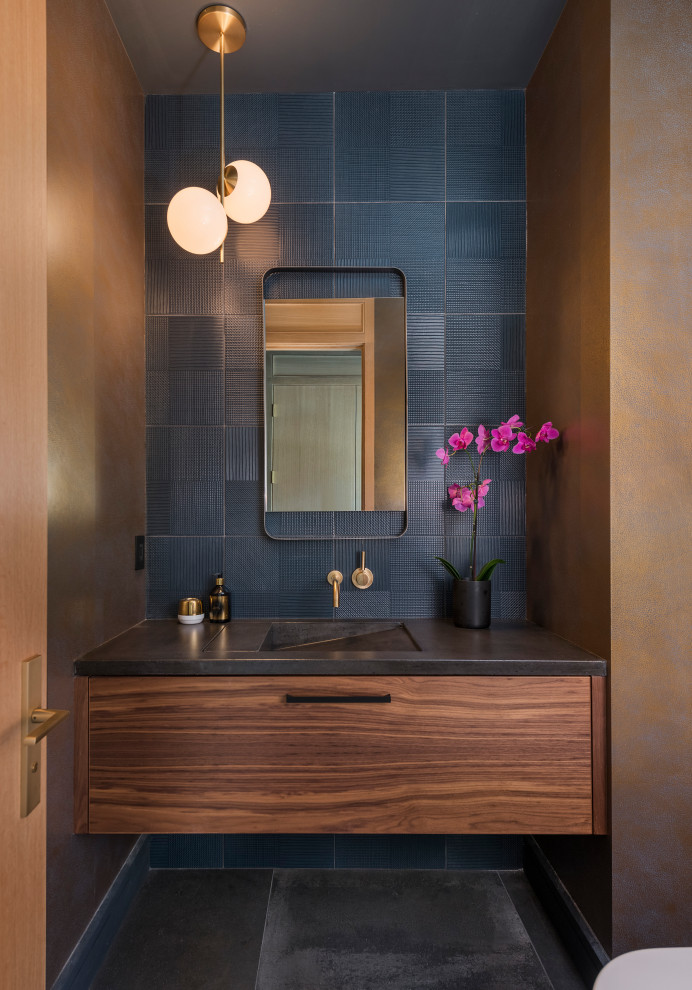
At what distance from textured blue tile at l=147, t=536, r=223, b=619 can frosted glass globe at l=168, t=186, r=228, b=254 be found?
946mm

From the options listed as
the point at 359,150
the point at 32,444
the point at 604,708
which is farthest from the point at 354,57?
the point at 604,708

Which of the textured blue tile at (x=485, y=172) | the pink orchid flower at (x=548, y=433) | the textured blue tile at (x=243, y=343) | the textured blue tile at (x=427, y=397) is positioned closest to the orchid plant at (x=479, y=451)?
the pink orchid flower at (x=548, y=433)

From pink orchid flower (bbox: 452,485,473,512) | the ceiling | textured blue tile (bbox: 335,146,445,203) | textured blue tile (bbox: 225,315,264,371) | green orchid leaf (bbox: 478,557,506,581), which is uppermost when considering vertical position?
the ceiling

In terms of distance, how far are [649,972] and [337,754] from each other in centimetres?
76

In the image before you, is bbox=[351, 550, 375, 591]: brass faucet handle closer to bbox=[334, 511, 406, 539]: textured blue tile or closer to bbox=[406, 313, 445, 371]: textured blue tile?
bbox=[334, 511, 406, 539]: textured blue tile

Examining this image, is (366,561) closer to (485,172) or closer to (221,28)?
(485,172)

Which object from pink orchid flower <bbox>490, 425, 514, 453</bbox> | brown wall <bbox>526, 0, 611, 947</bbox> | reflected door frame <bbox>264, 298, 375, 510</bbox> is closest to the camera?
brown wall <bbox>526, 0, 611, 947</bbox>

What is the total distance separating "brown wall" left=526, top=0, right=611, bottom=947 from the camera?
1443 millimetres

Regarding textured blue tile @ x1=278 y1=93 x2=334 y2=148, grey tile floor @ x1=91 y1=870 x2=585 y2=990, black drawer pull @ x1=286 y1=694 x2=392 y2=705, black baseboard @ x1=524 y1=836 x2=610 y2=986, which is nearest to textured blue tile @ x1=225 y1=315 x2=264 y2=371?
textured blue tile @ x1=278 y1=93 x2=334 y2=148

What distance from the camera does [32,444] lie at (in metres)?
0.78

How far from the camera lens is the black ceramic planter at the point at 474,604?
1.79 metres

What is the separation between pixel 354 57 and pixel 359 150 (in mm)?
259

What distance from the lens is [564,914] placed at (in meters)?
1.59

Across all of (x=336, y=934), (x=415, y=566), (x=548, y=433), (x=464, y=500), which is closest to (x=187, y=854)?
(x=336, y=934)
